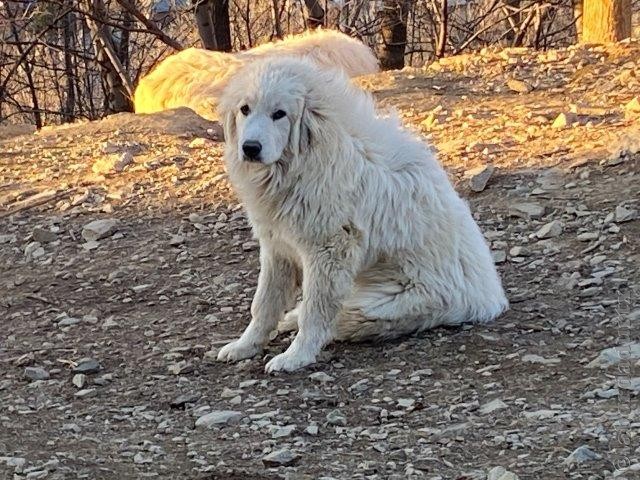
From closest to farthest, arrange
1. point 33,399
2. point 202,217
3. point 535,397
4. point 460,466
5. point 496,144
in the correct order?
point 460,466
point 535,397
point 33,399
point 202,217
point 496,144

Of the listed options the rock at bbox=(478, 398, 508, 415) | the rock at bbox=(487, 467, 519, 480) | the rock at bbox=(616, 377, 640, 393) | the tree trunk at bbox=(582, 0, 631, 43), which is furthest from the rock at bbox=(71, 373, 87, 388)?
the tree trunk at bbox=(582, 0, 631, 43)

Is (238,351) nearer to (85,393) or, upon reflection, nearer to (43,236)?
(85,393)

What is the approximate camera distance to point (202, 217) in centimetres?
696

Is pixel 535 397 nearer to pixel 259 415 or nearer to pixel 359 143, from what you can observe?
pixel 259 415

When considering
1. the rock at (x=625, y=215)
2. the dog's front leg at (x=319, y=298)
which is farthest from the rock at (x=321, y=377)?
the rock at (x=625, y=215)

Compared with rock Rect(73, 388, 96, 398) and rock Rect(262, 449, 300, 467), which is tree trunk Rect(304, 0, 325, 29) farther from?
rock Rect(262, 449, 300, 467)

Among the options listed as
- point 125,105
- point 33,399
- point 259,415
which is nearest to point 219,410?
point 259,415

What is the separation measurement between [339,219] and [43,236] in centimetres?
304

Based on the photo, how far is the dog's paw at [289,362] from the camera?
4.61 m

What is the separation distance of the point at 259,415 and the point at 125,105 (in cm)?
1245

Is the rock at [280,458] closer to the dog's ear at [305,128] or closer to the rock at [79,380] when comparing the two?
the rock at [79,380]

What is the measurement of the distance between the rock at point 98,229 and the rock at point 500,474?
164 inches

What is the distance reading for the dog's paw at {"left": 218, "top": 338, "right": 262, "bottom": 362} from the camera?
485 cm

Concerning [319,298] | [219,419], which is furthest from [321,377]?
[219,419]
